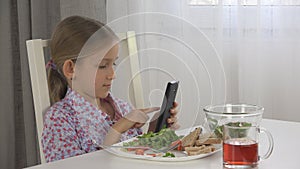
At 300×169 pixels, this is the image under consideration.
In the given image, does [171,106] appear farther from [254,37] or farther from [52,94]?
[254,37]

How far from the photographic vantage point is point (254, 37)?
6.77 feet

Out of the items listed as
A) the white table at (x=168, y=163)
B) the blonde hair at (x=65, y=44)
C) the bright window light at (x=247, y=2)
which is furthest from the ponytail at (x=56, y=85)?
the bright window light at (x=247, y=2)

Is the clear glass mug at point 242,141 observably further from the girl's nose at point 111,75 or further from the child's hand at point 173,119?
Result: the girl's nose at point 111,75

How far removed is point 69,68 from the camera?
136 cm

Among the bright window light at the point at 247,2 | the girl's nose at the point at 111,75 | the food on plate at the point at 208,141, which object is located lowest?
the food on plate at the point at 208,141

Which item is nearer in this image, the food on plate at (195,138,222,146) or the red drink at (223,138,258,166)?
the red drink at (223,138,258,166)

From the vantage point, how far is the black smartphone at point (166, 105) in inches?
49.1

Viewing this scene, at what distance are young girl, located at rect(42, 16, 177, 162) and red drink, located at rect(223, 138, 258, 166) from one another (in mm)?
203

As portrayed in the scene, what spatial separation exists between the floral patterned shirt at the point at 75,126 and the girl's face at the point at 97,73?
2cm

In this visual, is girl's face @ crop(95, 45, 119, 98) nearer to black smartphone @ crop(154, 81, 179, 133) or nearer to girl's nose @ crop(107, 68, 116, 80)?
girl's nose @ crop(107, 68, 116, 80)

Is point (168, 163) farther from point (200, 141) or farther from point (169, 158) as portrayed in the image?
point (200, 141)

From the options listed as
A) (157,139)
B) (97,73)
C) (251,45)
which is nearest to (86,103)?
(97,73)

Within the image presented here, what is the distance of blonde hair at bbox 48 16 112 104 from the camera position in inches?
54.0

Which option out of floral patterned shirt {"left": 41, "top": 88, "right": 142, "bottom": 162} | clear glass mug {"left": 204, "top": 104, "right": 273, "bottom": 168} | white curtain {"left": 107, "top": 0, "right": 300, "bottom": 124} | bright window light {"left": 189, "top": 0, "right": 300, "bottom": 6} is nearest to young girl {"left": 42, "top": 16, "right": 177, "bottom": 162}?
floral patterned shirt {"left": 41, "top": 88, "right": 142, "bottom": 162}
